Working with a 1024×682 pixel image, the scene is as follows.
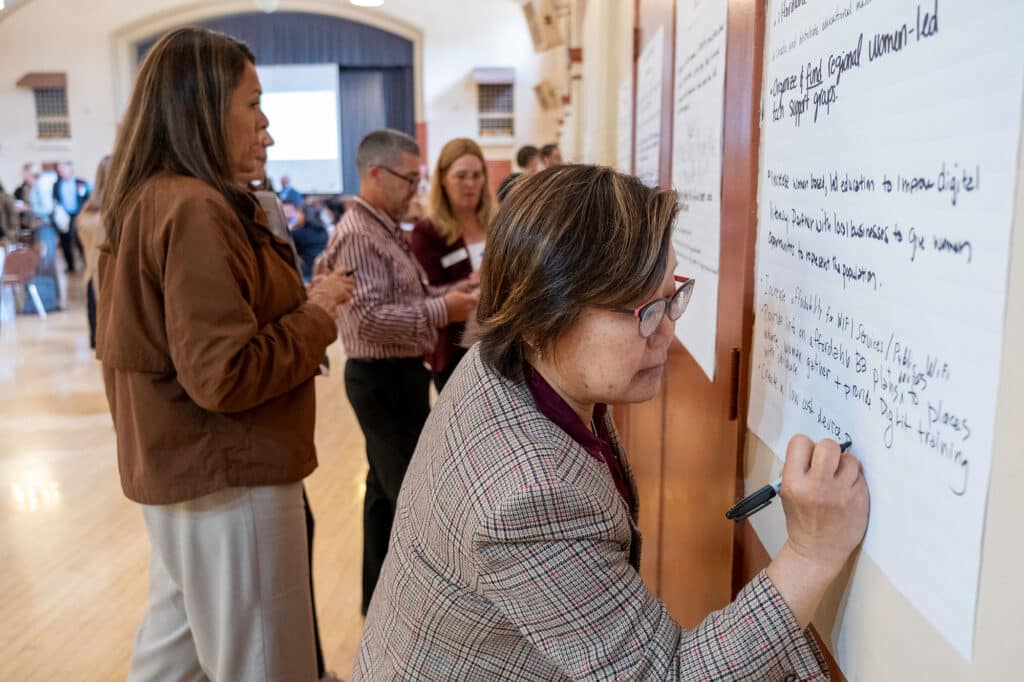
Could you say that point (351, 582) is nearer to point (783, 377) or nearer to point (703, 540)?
point (703, 540)

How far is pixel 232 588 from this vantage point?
1732 mm

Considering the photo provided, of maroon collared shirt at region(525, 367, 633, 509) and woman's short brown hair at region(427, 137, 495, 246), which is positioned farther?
woman's short brown hair at region(427, 137, 495, 246)

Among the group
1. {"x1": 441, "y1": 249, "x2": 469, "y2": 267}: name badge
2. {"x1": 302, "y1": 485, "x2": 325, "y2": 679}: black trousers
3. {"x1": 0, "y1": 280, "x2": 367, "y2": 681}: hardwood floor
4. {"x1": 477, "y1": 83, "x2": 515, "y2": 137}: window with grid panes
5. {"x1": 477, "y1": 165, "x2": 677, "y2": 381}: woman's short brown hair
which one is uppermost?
{"x1": 477, "y1": 83, "x2": 515, "y2": 137}: window with grid panes

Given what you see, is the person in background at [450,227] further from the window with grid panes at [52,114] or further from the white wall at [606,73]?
the window with grid panes at [52,114]

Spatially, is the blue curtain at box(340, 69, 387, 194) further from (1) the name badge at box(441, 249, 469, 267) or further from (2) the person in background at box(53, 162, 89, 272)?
(1) the name badge at box(441, 249, 469, 267)

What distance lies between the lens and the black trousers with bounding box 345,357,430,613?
2.82 metres

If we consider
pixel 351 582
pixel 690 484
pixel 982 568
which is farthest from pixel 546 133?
pixel 982 568

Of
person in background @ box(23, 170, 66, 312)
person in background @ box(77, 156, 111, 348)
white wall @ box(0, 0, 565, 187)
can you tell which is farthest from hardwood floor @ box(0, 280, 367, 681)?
white wall @ box(0, 0, 565, 187)

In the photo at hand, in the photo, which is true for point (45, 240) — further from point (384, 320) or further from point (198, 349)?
point (198, 349)

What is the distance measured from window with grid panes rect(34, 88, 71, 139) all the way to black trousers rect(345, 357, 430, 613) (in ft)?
51.5

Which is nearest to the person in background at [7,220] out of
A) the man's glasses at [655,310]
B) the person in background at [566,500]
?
the person in background at [566,500]

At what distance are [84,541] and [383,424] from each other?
164cm

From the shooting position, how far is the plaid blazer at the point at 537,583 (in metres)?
0.85

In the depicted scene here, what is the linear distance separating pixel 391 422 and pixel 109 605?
1.24 meters
